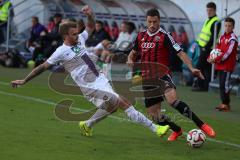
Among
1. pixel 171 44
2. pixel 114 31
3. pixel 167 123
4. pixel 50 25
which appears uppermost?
pixel 171 44

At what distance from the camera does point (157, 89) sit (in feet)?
35.9

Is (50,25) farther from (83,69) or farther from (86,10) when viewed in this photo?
(83,69)

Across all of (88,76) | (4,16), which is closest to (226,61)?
(88,76)

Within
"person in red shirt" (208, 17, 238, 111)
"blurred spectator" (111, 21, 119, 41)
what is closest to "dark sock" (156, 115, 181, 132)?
"person in red shirt" (208, 17, 238, 111)

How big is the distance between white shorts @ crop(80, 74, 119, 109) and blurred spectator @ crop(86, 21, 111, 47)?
11.2 metres

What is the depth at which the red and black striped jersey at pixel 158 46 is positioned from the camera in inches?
420

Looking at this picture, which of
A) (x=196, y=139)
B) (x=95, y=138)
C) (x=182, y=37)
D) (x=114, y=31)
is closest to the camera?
(x=196, y=139)

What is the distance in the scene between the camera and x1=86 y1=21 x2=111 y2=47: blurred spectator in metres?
22.0

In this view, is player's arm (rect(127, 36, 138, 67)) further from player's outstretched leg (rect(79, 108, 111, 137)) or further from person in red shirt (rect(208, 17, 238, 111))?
person in red shirt (rect(208, 17, 238, 111))

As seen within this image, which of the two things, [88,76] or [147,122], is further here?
[88,76]

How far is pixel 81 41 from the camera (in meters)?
11.2

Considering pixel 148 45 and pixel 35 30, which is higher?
pixel 148 45

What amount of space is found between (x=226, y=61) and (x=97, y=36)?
24.5ft

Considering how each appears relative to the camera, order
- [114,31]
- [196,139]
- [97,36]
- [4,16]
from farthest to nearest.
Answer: [4,16] < [114,31] < [97,36] < [196,139]
